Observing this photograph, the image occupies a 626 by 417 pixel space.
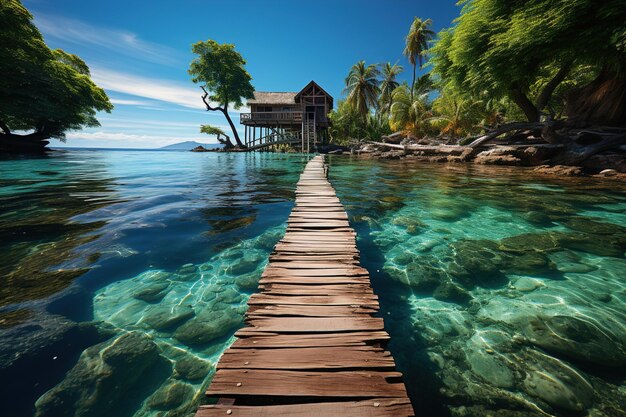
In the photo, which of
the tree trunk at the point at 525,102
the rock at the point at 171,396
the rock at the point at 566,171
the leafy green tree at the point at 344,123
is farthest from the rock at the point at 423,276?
the leafy green tree at the point at 344,123

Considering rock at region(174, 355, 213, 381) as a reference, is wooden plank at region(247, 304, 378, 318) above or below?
above

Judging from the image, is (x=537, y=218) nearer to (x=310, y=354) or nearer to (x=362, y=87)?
(x=310, y=354)

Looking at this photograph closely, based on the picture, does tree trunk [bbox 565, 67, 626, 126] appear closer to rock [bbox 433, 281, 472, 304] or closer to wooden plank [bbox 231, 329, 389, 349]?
rock [bbox 433, 281, 472, 304]

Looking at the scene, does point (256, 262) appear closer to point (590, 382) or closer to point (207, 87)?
point (590, 382)

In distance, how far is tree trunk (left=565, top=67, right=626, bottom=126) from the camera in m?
14.0

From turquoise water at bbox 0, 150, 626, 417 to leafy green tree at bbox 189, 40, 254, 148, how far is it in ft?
113

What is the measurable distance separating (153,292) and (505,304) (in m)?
4.46

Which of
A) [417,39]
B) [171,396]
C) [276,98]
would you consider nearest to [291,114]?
[276,98]

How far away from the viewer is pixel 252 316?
7.23ft

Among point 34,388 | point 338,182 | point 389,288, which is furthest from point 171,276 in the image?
point 338,182

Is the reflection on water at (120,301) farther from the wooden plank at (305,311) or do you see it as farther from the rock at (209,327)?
the wooden plank at (305,311)

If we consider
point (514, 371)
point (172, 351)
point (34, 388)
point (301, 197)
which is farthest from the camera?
point (301, 197)

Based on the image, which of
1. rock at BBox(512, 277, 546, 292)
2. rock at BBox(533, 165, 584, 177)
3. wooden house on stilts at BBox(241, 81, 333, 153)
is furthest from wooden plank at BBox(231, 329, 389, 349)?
wooden house on stilts at BBox(241, 81, 333, 153)

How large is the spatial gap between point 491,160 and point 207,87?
36.7 metres
